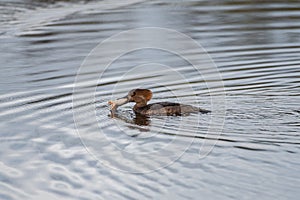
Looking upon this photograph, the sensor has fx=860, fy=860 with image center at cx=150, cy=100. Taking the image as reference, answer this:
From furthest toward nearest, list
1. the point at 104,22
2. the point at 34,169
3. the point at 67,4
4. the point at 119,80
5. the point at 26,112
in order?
the point at 67,4 < the point at 104,22 < the point at 119,80 < the point at 26,112 < the point at 34,169

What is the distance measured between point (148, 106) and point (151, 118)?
13.6 inches

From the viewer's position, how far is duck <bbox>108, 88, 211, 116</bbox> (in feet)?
33.3

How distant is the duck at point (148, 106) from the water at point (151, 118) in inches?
5.6

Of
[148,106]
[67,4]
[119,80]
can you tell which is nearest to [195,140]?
[148,106]

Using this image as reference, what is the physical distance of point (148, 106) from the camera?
10.5 m

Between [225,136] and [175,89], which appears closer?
[225,136]

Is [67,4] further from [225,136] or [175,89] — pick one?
[225,136]

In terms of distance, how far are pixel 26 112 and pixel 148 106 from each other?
1.49m

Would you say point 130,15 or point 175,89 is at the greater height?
point 130,15

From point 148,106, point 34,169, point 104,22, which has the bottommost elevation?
point 34,169

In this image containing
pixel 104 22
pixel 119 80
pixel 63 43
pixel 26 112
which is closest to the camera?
pixel 26 112

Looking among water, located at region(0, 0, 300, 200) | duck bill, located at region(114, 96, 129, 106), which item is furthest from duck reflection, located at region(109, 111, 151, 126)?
duck bill, located at region(114, 96, 129, 106)

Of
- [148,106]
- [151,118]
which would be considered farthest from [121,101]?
[151,118]

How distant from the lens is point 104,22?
59.6ft
